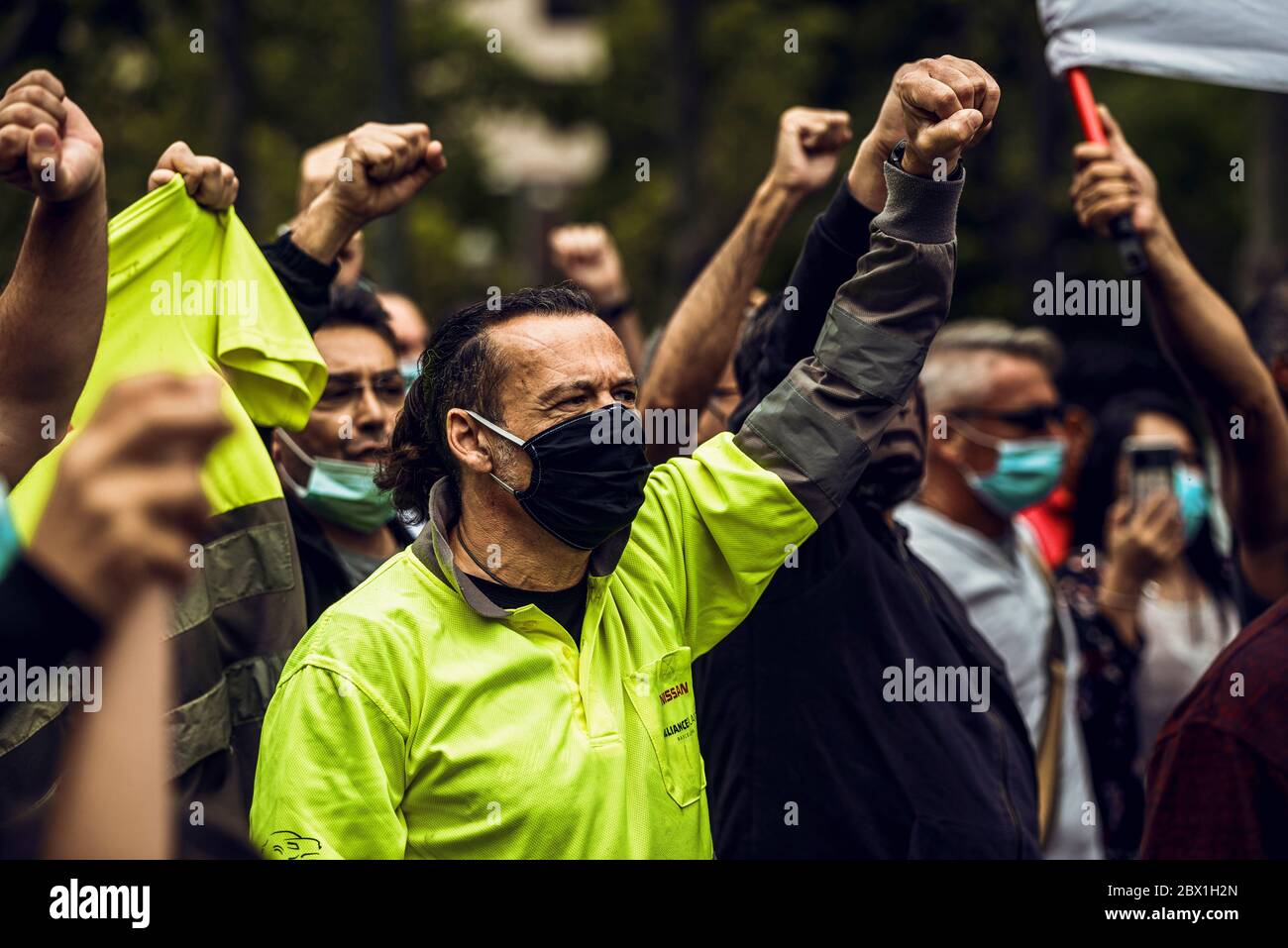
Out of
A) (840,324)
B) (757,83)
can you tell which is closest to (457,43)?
(757,83)

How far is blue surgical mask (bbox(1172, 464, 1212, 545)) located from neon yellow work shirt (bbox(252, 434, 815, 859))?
380 centimetres

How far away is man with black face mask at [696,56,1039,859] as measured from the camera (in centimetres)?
331

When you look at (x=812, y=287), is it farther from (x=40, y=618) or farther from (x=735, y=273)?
(x=40, y=618)

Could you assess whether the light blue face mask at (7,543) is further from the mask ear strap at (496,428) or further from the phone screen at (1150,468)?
the phone screen at (1150,468)

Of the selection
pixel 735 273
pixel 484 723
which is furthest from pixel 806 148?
pixel 484 723

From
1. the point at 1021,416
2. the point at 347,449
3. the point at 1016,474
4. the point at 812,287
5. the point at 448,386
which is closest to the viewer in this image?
the point at 448,386

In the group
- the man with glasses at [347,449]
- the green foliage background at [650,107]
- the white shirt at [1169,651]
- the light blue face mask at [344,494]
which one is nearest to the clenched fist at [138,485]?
the man with glasses at [347,449]

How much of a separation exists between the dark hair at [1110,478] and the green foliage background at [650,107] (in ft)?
8.69

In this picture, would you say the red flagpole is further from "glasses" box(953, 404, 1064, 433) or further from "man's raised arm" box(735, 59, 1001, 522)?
"glasses" box(953, 404, 1064, 433)

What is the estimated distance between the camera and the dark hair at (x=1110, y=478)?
6.32 m

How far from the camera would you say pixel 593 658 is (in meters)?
2.74

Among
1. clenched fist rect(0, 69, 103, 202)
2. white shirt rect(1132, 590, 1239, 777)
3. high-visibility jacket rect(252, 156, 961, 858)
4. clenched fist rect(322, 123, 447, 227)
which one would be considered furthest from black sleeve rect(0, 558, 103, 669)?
white shirt rect(1132, 590, 1239, 777)

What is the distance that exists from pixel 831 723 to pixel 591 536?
0.83m

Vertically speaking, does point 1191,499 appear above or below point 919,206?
below
